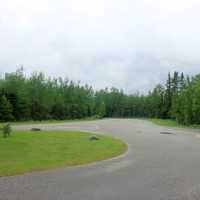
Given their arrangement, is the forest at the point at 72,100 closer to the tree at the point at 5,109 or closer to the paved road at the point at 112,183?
the tree at the point at 5,109

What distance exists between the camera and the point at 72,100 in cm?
7825

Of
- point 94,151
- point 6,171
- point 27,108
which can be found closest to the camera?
point 6,171

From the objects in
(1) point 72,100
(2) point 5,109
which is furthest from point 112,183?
(1) point 72,100

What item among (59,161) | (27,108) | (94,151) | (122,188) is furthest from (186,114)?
(122,188)

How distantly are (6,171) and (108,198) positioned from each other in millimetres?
4114

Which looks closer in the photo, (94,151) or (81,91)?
(94,151)

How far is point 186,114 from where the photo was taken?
155 ft

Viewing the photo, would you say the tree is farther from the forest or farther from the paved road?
the paved road

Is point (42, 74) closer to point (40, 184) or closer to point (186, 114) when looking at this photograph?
point (186, 114)

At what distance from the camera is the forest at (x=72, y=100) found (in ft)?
165

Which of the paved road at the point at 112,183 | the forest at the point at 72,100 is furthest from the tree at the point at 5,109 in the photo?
the paved road at the point at 112,183

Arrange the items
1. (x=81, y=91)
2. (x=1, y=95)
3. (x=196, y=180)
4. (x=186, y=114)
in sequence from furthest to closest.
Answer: (x=81, y=91) → (x=1, y=95) → (x=186, y=114) → (x=196, y=180)

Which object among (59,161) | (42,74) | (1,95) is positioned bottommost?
(59,161)

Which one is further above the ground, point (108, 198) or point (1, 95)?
point (1, 95)
